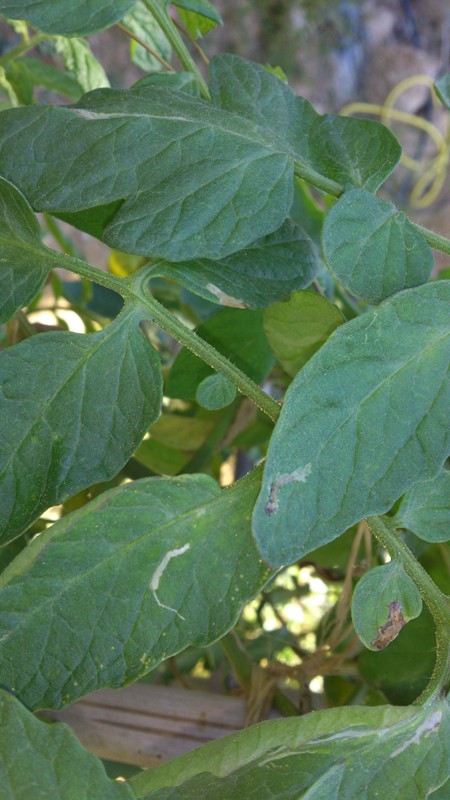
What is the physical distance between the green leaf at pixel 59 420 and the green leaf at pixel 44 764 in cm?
7

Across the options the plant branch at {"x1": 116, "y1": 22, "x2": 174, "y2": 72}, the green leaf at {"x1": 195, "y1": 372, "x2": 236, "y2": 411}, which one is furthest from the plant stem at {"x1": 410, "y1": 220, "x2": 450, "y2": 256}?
the plant branch at {"x1": 116, "y1": 22, "x2": 174, "y2": 72}

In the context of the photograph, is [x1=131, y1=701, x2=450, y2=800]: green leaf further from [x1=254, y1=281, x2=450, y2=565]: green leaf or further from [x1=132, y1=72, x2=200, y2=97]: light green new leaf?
[x1=132, y1=72, x2=200, y2=97]: light green new leaf

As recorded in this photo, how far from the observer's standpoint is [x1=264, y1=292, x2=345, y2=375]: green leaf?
1.27 ft

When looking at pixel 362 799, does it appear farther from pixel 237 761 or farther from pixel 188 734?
pixel 188 734

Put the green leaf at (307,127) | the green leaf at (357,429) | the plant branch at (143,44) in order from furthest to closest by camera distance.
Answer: the plant branch at (143,44) < the green leaf at (307,127) < the green leaf at (357,429)

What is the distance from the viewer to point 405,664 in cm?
47

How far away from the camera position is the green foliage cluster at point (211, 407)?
0.28 metres

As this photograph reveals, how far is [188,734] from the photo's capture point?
49cm

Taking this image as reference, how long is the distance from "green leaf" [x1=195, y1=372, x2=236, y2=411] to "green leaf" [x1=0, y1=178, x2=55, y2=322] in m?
0.08

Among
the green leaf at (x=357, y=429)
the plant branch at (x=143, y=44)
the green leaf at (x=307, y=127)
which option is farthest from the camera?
the plant branch at (x=143, y=44)

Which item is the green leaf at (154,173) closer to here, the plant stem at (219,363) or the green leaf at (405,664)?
the plant stem at (219,363)

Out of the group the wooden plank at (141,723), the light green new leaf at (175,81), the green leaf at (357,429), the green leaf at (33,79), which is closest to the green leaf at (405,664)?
the wooden plank at (141,723)

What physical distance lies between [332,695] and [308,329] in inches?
11.7

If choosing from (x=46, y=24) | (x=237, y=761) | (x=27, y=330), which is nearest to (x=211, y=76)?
(x=46, y=24)
